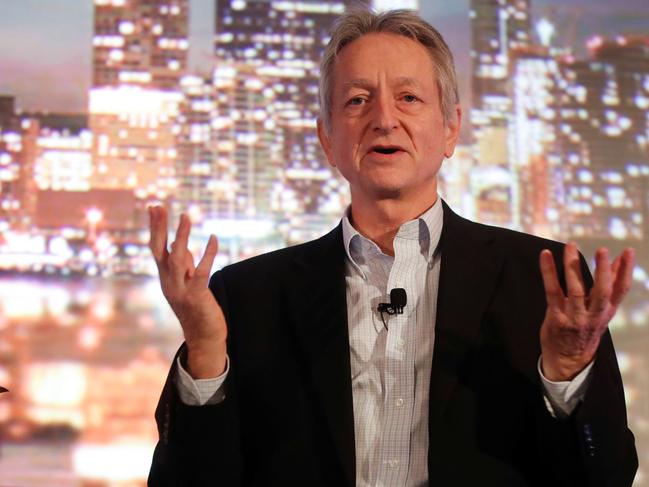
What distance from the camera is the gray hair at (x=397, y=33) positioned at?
5.51 feet

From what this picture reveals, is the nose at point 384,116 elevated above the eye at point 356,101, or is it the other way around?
the eye at point 356,101

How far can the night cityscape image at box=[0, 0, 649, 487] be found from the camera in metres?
4.60

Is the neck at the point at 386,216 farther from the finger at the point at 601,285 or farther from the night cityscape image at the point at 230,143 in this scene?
the night cityscape image at the point at 230,143

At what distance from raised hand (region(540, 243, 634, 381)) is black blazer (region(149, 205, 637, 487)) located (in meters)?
0.07

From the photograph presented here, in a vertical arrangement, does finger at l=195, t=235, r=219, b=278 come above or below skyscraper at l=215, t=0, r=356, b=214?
below

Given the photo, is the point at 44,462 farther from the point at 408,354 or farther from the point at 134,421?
the point at 408,354

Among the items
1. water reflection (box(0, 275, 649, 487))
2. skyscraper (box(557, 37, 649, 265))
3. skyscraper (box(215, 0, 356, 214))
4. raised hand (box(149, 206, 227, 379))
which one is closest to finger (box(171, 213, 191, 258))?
raised hand (box(149, 206, 227, 379))

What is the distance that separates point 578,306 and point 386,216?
0.53 metres

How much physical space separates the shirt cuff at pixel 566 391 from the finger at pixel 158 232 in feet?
2.12

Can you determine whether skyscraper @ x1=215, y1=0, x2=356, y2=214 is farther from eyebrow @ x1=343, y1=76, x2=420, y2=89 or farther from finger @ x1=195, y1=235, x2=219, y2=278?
finger @ x1=195, y1=235, x2=219, y2=278

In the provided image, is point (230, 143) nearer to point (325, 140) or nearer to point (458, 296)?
point (325, 140)

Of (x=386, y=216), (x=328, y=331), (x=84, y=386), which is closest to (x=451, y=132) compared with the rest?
(x=386, y=216)

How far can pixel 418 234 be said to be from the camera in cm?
160

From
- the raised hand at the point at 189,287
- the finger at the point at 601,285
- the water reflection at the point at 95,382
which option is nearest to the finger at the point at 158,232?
the raised hand at the point at 189,287
